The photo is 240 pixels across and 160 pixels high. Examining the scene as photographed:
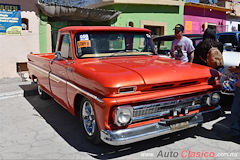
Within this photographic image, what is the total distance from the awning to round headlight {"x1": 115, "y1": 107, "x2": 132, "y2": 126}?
6.87 m

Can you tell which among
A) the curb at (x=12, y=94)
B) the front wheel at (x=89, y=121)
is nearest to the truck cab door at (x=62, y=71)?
the front wheel at (x=89, y=121)

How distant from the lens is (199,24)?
14867 mm

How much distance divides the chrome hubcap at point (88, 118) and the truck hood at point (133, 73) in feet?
1.62

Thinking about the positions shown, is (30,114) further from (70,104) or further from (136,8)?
(136,8)

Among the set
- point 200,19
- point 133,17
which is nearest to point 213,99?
point 133,17

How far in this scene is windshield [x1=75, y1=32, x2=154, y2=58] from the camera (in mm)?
3812

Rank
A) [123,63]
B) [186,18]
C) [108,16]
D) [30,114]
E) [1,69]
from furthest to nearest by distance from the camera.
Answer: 1. [186,18]
2. [108,16]
3. [1,69]
4. [30,114]
5. [123,63]

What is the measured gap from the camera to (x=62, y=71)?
13.0 feet

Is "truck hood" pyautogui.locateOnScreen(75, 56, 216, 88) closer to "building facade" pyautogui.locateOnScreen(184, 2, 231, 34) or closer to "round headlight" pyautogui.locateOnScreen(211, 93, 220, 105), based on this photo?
"round headlight" pyautogui.locateOnScreen(211, 93, 220, 105)

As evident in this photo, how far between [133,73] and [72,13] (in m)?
6.70

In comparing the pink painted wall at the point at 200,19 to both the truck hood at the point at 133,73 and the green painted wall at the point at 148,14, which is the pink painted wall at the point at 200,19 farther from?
the truck hood at the point at 133,73

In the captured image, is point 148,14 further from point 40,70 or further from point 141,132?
point 141,132

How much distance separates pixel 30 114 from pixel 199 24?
12.9 m

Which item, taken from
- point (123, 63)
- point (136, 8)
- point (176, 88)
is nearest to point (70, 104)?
point (123, 63)
